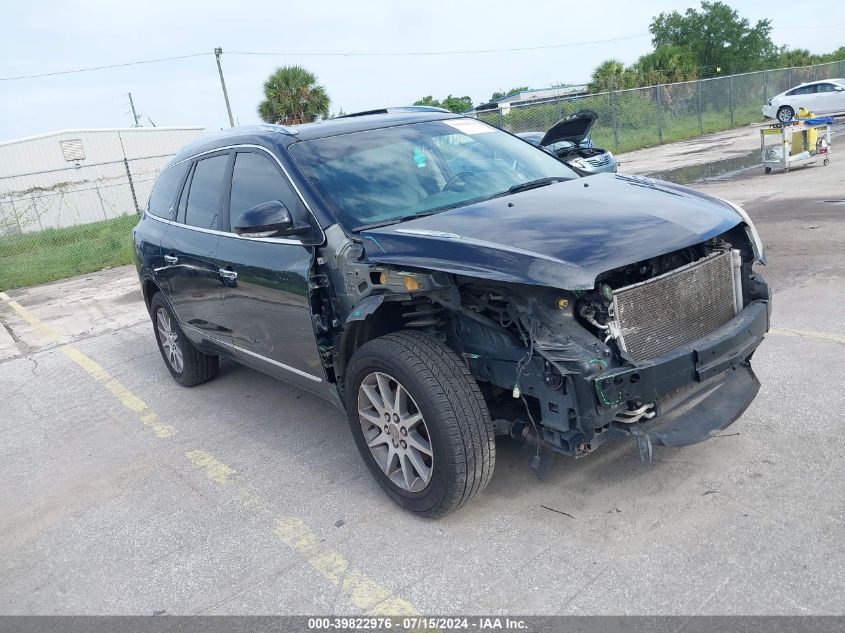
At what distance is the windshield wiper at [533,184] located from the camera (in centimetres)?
415

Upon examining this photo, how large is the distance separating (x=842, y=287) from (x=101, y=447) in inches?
236

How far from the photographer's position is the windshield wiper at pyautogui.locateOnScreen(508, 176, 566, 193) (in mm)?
4148

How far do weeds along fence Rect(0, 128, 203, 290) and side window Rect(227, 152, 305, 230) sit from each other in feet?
35.0

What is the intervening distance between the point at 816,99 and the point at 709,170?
15.4 meters

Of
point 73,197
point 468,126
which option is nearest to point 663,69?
point 73,197

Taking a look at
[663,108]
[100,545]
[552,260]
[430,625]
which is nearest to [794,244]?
[552,260]

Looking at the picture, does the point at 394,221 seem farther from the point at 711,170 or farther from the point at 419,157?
the point at 711,170

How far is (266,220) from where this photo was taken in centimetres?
371

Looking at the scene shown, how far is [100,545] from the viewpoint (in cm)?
379

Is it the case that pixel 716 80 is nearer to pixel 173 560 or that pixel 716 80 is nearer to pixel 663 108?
pixel 663 108

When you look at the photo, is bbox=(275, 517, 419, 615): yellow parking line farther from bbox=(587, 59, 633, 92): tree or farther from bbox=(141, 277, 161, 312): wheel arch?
bbox=(587, 59, 633, 92): tree

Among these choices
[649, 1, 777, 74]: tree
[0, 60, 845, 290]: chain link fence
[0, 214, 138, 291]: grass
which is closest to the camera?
[0, 214, 138, 291]: grass

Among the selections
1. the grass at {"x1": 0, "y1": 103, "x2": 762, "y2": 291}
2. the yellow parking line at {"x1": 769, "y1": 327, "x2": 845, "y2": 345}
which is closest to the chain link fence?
the grass at {"x1": 0, "y1": 103, "x2": 762, "y2": 291}

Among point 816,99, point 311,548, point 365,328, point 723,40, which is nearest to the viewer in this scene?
point 311,548
